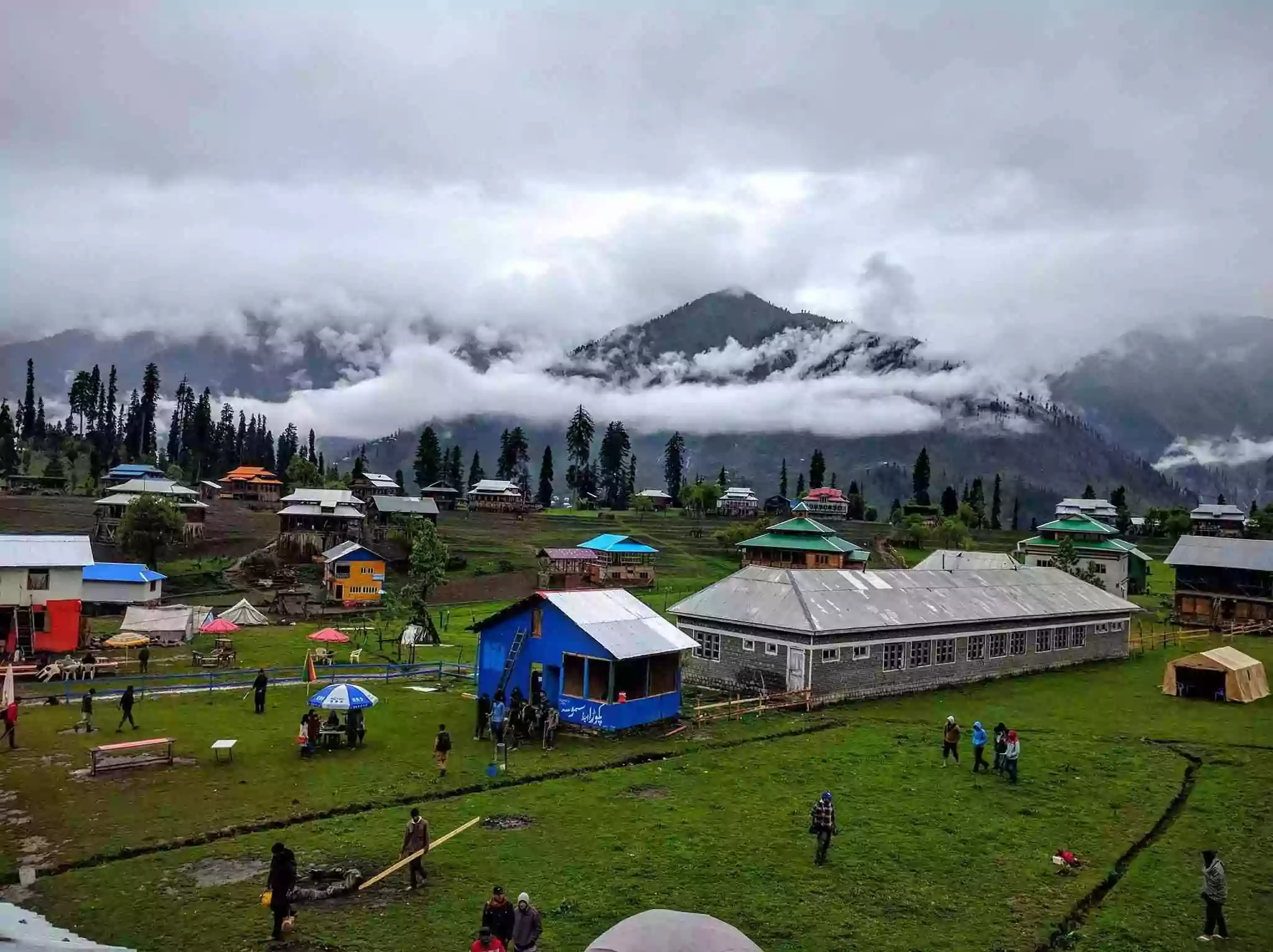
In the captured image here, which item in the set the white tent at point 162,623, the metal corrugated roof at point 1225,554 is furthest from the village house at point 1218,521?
the white tent at point 162,623

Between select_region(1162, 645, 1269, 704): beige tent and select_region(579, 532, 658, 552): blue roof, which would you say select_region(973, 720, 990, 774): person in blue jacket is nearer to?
select_region(1162, 645, 1269, 704): beige tent

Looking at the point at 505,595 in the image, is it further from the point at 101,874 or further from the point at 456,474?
the point at 456,474

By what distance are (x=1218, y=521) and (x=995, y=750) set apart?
168 m

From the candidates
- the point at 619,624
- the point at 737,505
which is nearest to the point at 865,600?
the point at 619,624

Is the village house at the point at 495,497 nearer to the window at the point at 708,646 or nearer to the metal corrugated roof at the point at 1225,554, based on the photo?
the metal corrugated roof at the point at 1225,554

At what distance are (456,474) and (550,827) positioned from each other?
16600 cm

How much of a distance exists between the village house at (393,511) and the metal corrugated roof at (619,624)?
75.4 metres

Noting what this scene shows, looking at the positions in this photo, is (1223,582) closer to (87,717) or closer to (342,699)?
(342,699)

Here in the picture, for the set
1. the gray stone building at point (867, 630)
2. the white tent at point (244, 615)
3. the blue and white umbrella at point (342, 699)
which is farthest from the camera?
the white tent at point (244, 615)

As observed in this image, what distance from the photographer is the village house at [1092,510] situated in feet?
577

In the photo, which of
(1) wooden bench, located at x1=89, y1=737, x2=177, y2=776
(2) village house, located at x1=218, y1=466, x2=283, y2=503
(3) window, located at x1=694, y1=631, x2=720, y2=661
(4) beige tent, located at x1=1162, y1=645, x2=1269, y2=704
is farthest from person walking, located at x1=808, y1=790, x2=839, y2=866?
(2) village house, located at x1=218, y1=466, x2=283, y2=503

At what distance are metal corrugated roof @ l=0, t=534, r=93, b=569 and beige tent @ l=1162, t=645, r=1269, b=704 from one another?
184ft

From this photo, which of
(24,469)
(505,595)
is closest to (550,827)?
(505,595)

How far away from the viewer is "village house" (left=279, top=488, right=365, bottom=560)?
101375 mm
